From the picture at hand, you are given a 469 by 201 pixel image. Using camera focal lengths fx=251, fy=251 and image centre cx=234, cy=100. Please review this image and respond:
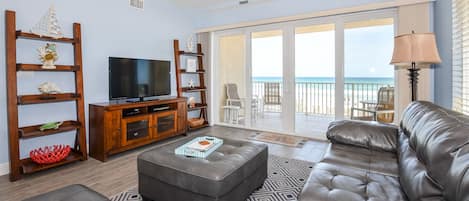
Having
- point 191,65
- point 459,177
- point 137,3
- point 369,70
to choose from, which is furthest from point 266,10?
point 459,177

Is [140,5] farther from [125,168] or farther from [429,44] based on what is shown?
[429,44]

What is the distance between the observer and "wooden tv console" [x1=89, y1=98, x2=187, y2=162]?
325 cm

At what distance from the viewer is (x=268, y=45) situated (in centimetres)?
475

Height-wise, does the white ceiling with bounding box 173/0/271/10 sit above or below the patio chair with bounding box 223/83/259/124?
above

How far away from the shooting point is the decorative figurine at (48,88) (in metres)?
2.93

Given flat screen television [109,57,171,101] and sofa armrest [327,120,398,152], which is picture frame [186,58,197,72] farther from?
sofa armrest [327,120,398,152]

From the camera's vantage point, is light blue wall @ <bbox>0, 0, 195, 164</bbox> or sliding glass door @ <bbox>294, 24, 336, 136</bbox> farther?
sliding glass door @ <bbox>294, 24, 336, 136</bbox>

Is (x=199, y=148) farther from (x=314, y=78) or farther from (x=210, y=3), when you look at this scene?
(x=210, y=3)

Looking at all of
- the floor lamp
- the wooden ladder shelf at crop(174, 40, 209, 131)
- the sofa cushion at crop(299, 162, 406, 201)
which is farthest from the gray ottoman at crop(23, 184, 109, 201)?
the wooden ladder shelf at crop(174, 40, 209, 131)

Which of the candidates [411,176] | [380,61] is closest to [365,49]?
[380,61]

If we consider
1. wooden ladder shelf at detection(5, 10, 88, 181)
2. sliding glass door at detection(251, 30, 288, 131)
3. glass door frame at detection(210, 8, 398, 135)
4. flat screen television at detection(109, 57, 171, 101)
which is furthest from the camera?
sliding glass door at detection(251, 30, 288, 131)

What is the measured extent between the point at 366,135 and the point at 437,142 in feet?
3.53

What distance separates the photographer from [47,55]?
9.57 feet

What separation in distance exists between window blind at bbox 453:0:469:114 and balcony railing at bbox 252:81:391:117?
1.19 m
